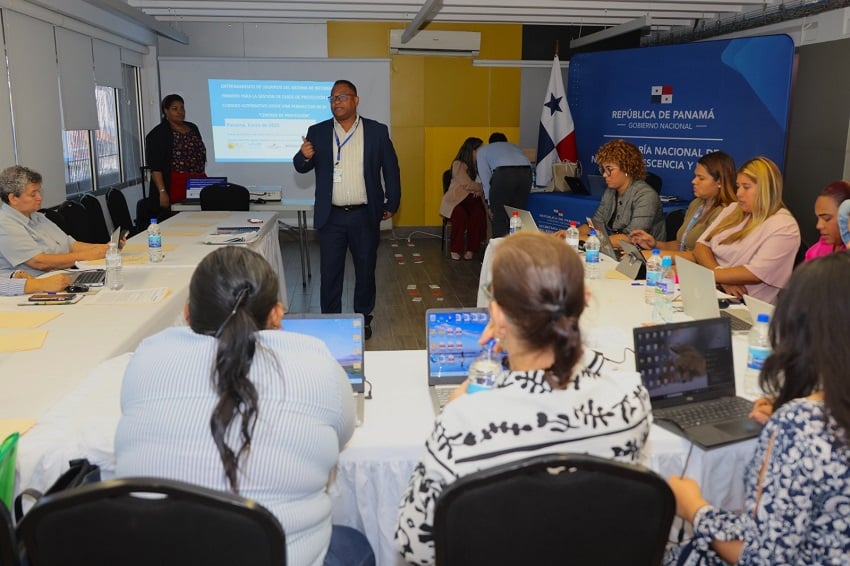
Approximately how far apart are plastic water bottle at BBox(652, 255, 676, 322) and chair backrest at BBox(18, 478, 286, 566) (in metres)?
2.05

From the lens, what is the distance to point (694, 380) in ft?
6.83

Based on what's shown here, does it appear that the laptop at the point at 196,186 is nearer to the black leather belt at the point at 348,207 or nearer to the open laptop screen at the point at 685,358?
the black leather belt at the point at 348,207

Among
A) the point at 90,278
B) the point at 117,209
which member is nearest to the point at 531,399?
the point at 90,278

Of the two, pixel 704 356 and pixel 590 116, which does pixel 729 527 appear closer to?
pixel 704 356

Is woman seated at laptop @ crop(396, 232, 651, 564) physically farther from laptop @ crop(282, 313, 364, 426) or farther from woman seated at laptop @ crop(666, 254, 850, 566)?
laptop @ crop(282, 313, 364, 426)

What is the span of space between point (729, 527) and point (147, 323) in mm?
2267

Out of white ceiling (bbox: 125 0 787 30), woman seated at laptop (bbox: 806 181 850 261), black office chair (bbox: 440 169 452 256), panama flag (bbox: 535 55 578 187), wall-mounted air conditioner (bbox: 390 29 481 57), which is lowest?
black office chair (bbox: 440 169 452 256)

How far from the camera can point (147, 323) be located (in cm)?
289

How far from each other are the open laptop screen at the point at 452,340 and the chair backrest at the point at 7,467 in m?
1.09

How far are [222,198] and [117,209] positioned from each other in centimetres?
112

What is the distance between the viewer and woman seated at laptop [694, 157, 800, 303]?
3.39m

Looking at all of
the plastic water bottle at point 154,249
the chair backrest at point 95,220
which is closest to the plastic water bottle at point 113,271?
the plastic water bottle at point 154,249

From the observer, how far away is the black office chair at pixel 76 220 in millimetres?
5559

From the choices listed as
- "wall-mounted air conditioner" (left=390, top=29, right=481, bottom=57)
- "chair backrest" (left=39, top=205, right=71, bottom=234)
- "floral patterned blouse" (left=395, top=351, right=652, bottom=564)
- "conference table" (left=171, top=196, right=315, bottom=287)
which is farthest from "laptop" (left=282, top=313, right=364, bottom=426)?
"wall-mounted air conditioner" (left=390, top=29, right=481, bottom=57)
